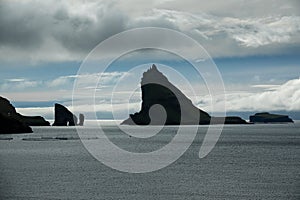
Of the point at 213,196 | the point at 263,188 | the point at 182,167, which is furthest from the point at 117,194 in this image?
the point at 182,167

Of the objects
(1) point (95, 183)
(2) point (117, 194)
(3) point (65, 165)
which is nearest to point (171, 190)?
(2) point (117, 194)

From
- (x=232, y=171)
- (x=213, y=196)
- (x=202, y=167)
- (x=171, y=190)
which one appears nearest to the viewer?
(x=213, y=196)

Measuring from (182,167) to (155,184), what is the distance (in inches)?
1395

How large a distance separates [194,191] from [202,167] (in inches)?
1717

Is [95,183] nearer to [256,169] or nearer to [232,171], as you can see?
[232,171]

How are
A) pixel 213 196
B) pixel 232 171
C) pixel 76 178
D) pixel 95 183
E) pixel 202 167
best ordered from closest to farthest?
pixel 213 196 → pixel 95 183 → pixel 76 178 → pixel 232 171 → pixel 202 167

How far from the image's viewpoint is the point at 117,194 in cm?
8212

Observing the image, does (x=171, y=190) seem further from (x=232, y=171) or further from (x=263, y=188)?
(x=232, y=171)

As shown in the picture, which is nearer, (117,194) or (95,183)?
(117,194)

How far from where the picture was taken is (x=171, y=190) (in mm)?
87438

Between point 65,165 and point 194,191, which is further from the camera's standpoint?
point 65,165

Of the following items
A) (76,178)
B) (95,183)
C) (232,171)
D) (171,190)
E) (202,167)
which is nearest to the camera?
(171,190)

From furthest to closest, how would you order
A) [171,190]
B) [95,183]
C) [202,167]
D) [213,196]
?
1. [202,167]
2. [95,183]
3. [171,190]
4. [213,196]

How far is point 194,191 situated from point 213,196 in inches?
219
